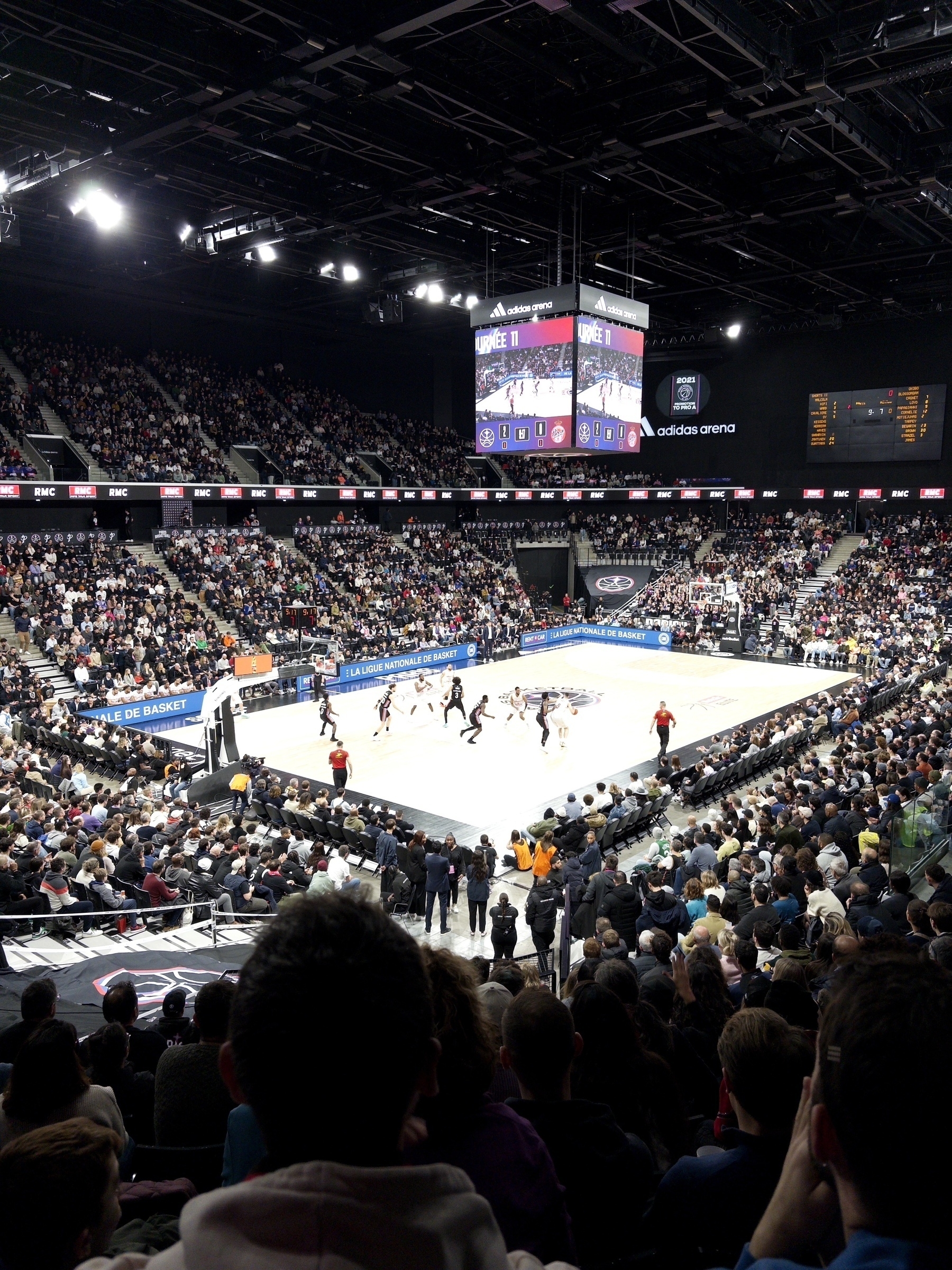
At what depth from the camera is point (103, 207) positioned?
20.0 meters

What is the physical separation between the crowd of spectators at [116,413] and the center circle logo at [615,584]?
21.0 m

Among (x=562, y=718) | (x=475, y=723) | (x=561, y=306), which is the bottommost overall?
(x=475, y=723)

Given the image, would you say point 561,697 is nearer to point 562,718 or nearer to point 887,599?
point 562,718

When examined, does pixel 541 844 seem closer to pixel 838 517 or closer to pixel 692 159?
pixel 692 159

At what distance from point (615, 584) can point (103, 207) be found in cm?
3348

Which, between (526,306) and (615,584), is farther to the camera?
(615,584)

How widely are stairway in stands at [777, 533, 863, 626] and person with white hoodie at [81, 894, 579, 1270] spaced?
4094 cm

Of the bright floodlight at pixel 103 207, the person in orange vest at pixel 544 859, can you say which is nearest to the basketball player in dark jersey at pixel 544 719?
the person in orange vest at pixel 544 859

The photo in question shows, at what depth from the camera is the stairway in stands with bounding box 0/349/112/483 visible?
32.8 m

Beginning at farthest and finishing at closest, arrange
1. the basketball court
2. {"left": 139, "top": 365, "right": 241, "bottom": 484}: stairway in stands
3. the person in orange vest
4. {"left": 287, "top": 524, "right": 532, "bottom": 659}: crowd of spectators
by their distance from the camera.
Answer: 1. {"left": 139, "top": 365, "right": 241, "bottom": 484}: stairway in stands
2. {"left": 287, "top": 524, "right": 532, "bottom": 659}: crowd of spectators
3. the basketball court
4. the person in orange vest

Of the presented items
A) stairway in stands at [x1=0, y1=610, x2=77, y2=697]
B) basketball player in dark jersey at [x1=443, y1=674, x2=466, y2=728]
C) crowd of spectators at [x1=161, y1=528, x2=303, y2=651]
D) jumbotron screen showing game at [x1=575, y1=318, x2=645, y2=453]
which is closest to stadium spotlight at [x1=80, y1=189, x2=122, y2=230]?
jumbotron screen showing game at [x1=575, y1=318, x2=645, y2=453]

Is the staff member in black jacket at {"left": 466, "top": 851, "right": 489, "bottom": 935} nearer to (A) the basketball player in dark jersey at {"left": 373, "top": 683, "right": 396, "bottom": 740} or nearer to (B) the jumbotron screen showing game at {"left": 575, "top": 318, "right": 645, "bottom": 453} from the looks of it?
(A) the basketball player in dark jersey at {"left": 373, "top": 683, "right": 396, "bottom": 740}

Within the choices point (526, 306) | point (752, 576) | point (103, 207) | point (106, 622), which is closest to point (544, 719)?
point (526, 306)

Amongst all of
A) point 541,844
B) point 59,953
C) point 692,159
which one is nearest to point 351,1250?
point 59,953
